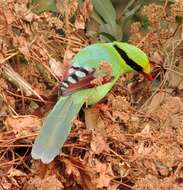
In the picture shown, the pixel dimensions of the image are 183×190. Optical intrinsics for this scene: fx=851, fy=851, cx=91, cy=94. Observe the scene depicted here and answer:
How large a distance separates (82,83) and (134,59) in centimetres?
32

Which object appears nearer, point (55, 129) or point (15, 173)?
point (15, 173)

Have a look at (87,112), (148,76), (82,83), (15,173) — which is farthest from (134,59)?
(15,173)

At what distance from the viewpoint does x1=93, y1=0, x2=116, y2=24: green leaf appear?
12.7 ft

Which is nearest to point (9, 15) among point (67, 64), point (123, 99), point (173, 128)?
point (67, 64)

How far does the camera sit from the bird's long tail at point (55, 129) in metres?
2.56

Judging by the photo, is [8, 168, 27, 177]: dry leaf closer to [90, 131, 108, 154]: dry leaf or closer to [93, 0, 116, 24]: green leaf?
[90, 131, 108, 154]: dry leaf

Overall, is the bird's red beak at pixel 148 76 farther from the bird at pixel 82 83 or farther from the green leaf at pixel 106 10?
the green leaf at pixel 106 10

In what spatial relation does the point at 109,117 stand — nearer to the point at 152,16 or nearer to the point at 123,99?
the point at 123,99

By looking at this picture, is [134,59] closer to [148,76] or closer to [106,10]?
[148,76]

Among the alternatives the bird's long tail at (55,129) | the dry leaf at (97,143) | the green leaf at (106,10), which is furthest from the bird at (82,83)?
the green leaf at (106,10)

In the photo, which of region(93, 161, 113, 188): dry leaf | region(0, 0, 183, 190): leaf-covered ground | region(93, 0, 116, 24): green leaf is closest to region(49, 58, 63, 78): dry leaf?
region(0, 0, 183, 190): leaf-covered ground

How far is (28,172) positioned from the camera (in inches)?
102

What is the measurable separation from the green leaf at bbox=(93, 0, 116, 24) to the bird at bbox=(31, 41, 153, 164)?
1.63ft

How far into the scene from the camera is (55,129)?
282 cm
